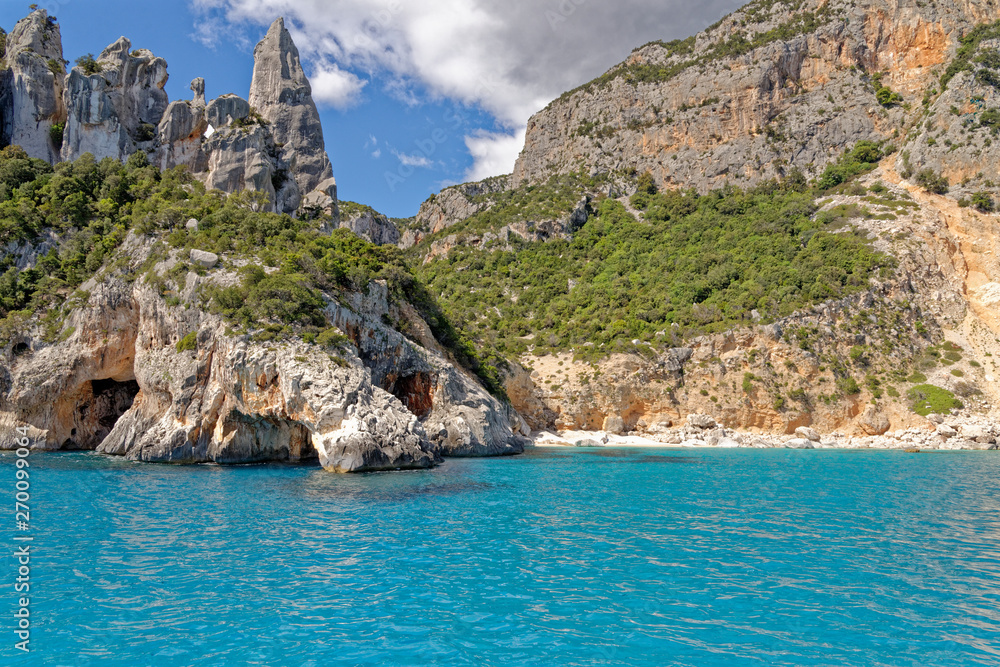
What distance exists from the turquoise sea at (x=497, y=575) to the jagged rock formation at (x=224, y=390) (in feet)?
15.5

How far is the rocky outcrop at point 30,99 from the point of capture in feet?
147

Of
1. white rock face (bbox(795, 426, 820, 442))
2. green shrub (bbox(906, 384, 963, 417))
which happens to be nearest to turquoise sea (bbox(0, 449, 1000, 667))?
white rock face (bbox(795, 426, 820, 442))

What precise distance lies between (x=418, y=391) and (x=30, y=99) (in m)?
40.3

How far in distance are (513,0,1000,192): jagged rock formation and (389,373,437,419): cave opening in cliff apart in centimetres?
6191

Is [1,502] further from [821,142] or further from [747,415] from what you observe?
[821,142]

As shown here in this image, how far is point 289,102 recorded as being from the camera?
6725cm

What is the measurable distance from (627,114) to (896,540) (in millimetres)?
89980

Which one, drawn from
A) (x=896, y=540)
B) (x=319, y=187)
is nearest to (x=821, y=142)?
(x=319, y=187)

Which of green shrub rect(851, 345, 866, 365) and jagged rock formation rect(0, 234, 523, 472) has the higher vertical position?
green shrub rect(851, 345, 866, 365)

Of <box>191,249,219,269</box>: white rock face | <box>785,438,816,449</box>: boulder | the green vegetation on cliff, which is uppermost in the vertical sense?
the green vegetation on cliff

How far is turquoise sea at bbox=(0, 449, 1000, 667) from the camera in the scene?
→ 8.22 meters

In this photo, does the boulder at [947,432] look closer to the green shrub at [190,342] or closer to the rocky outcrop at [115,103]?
the green shrub at [190,342]

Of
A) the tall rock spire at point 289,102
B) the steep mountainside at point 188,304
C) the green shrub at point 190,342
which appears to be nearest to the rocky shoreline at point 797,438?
the steep mountainside at point 188,304

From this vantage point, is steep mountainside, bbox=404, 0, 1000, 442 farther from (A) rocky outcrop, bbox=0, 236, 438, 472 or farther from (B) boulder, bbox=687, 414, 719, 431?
(A) rocky outcrop, bbox=0, 236, 438, 472
